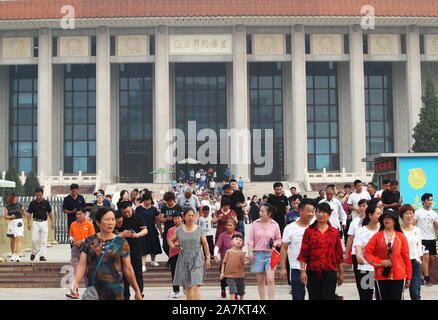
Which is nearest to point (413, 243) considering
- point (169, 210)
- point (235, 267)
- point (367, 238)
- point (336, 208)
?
point (367, 238)

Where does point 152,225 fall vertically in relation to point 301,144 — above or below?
below

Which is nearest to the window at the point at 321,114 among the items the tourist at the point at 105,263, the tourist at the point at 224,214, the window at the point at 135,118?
the window at the point at 135,118

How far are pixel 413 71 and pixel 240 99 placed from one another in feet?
44.5

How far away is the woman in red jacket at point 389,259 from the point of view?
7785 millimetres

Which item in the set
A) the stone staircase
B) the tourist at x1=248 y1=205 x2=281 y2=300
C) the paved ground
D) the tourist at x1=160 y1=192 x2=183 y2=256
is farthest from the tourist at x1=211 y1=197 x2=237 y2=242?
the stone staircase

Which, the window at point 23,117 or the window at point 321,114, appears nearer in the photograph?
the window at point 23,117

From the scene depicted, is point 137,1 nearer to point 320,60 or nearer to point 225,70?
point 225,70

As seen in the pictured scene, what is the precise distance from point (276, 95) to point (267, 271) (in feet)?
150

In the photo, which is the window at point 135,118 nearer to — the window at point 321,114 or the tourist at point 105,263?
the window at point 321,114

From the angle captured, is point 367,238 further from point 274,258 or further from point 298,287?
point 274,258

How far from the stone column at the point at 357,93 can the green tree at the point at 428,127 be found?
12.9 feet

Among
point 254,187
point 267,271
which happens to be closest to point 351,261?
point 267,271
